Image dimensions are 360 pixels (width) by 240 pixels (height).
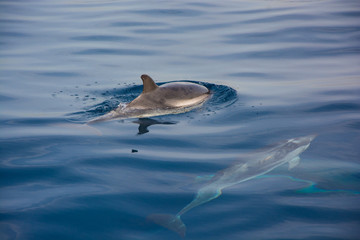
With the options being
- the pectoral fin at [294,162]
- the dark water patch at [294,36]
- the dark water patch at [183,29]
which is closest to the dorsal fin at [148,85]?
the pectoral fin at [294,162]

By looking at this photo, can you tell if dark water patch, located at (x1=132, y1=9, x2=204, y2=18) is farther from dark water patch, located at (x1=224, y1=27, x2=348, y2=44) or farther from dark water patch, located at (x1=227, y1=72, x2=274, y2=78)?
dark water patch, located at (x1=227, y1=72, x2=274, y2=78)

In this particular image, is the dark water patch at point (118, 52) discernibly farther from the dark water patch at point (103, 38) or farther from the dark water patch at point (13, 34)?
the dark water patch at point (13, 34)

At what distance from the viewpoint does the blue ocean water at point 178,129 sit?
565 cm

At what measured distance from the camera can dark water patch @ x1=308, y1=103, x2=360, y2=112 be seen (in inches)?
387

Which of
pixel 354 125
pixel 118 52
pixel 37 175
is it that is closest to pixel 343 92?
pixel 354 125

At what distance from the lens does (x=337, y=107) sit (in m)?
10.0

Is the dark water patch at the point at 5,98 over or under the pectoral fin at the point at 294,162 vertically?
under

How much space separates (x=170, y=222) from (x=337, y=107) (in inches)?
230

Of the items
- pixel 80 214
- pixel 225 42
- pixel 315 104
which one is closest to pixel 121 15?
pixel 225 42

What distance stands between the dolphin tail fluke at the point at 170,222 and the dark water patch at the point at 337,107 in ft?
17.1

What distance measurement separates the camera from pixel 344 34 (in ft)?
55.3

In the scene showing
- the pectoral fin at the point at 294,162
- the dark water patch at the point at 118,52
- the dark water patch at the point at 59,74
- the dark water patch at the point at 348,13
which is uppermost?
the dark water patch at the point at 348,13

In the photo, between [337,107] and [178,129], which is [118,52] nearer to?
[178,129]

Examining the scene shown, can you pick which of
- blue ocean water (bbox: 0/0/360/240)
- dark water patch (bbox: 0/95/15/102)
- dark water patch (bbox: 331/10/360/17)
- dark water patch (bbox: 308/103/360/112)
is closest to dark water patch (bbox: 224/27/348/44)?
blue ocean water (bbox: 0/0/360/240)
